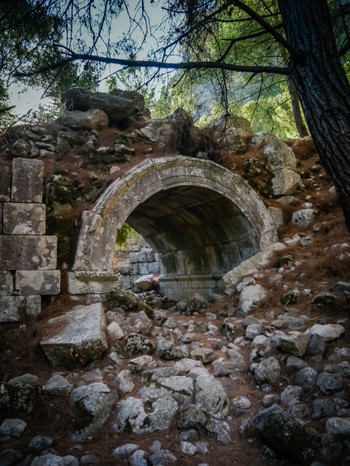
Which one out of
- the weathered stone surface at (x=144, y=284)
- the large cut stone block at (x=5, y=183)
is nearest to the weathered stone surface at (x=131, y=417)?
the large cut stone block at (x=5, y=183)

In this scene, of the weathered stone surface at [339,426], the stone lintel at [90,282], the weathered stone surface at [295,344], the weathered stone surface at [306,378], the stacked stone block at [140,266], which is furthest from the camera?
the stacked stone block at [140,266]

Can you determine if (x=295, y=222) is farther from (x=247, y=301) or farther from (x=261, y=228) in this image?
(x=247, y=301)

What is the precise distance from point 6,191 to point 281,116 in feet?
38.0

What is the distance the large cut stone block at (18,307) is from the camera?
348 centimetres

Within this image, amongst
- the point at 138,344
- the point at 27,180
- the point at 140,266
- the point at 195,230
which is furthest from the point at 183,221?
the point at 138,344

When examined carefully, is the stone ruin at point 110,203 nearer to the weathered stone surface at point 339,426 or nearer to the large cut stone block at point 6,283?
the large cut stone block at point 6,283

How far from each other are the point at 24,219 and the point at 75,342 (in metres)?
1.65

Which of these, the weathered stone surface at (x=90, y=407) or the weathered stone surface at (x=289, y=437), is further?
the weathered stone surface at (x=90, y=407)

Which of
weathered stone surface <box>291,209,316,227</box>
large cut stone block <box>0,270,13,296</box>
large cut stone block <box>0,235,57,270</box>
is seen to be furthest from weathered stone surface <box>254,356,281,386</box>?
weathered stone surface <box>291,209,316,227</box>

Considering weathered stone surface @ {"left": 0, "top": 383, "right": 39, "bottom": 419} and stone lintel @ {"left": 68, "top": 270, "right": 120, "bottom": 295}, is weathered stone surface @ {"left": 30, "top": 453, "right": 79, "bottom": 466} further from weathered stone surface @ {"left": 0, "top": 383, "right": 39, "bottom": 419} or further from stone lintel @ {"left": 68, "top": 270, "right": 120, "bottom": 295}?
stone lintel @ {"left": 68, "top": 270, "right": 120, "bottom": 295}

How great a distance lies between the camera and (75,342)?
9.91 feet

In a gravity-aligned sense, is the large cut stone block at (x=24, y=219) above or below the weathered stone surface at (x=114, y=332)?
above

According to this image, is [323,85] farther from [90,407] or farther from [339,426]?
[90,407]

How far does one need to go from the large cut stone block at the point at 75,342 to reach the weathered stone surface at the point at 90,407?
Result: 50cm
